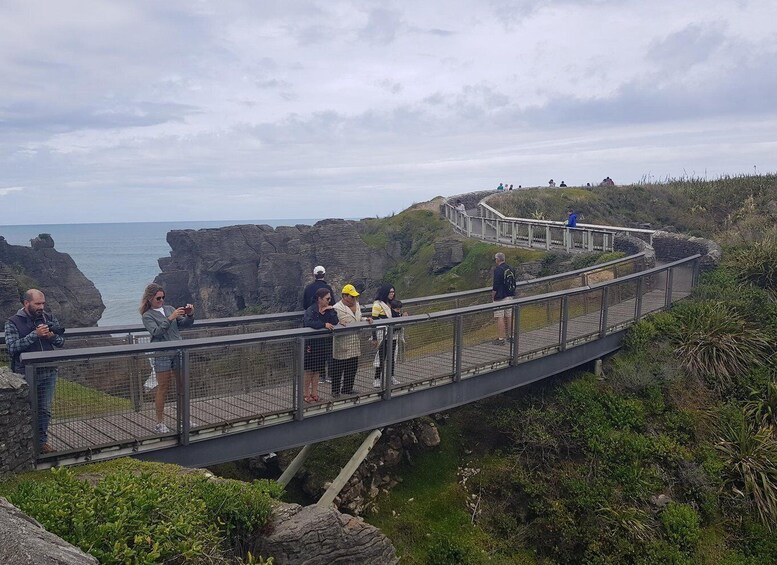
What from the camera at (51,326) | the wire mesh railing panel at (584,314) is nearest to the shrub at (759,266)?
the wire mesh railing panel at (584,314)

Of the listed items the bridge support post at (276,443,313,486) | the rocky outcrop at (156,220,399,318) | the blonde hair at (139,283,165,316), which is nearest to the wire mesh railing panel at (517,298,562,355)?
the bridge support post at (276,443,313,486)

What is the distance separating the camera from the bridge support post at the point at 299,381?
25.3 ft

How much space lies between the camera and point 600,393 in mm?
11320

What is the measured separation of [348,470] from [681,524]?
15.7 ft

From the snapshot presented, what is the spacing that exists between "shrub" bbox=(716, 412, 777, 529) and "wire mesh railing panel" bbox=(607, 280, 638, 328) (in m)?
2.75

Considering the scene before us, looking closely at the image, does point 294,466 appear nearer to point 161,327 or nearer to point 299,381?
point 299,381

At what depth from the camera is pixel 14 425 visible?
18.9ft

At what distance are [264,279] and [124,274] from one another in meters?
86.8

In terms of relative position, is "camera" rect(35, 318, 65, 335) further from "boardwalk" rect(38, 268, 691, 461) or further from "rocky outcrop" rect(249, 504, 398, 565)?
"rocky outcrop" rect(249, 504, 398, 565)

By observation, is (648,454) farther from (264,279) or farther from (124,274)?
(124,274)

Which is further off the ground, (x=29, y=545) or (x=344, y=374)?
(x=29, y=545)

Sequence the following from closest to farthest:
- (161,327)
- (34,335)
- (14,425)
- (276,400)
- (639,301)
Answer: (14,425) → (34,335) → (161,327) → (276,400) → (639,301)

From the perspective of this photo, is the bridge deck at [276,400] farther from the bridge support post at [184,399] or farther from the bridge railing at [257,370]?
the bridge support post at [184,399]

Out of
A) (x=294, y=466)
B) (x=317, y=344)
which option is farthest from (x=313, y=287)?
(x=294, y=466)
